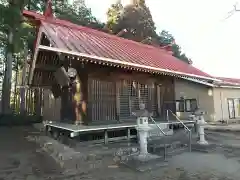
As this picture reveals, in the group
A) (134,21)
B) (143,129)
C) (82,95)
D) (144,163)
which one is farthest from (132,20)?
(144,163)

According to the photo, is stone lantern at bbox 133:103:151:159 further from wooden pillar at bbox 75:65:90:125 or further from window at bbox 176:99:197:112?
window at bbox 176:99:197:112

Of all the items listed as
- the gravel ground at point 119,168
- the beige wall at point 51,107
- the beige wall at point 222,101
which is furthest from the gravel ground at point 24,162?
the beige wall at point 222,101

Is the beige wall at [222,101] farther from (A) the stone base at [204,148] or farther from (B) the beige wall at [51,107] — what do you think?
(B) the beige wall at [51,107]

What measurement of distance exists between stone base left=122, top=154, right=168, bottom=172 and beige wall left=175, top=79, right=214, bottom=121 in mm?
11093

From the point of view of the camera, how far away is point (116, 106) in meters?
9.68

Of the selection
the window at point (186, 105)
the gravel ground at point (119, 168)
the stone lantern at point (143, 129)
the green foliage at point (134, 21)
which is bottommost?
the gravel ground at point (119, 168)

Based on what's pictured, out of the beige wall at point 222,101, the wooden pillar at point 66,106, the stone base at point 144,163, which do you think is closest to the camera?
the stone base at point 144,163

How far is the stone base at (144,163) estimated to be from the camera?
6.18 metres

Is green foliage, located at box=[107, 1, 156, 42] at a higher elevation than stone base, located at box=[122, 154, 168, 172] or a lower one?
higher

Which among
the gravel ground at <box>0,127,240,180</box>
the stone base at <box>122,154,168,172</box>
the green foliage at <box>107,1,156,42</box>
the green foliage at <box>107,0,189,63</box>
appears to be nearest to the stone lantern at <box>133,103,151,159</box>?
the stone base at <box>122,154,168,172</box>

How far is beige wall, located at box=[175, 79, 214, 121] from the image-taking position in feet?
57.9

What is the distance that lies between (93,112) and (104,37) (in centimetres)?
416

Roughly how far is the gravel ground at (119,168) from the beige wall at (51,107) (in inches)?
133

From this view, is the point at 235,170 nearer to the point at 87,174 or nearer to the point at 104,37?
the point at 87,174
